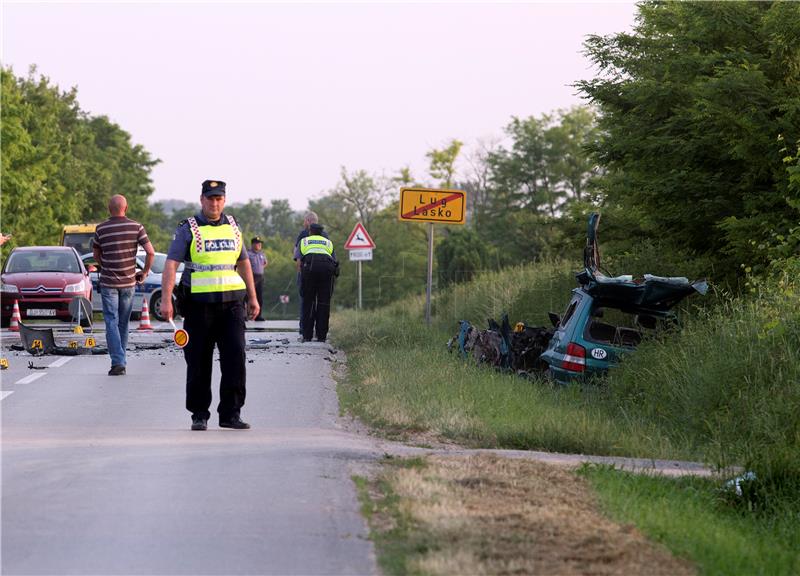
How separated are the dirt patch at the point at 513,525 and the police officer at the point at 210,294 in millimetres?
2541

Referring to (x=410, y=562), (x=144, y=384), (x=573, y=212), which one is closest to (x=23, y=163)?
(x=573, y=212)

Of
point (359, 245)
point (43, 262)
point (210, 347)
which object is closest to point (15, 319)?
point (43, 262)

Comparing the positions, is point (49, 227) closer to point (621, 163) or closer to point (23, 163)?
point (23, 163)

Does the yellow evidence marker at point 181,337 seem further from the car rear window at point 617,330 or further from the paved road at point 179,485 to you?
the car rear window at point 617,330

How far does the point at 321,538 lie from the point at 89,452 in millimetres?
3221

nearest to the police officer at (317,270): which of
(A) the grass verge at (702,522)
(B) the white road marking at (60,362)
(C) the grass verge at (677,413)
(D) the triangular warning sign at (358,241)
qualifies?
(C) the grass verge at (677,413)

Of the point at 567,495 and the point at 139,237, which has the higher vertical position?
the point at 139,237

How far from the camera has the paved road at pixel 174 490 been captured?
272 inches

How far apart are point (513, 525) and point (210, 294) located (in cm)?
473

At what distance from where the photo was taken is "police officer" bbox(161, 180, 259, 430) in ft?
38.0

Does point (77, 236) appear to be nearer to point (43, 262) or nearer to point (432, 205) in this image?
point (43, 262)

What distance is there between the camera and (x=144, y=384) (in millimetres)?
16156

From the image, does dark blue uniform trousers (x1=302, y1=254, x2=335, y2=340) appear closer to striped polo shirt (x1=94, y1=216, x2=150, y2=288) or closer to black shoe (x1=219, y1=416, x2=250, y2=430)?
striped polo shirt (x1=94, y1=216, x2=150, y2=288)

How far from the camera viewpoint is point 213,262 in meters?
11.6
